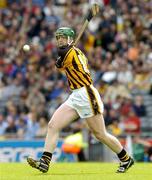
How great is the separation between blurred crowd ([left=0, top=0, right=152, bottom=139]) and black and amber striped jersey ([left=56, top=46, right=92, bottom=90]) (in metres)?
8.29

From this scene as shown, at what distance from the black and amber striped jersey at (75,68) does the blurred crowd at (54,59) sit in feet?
27.2

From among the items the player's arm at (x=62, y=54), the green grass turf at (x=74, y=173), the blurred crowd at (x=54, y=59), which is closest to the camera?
the green grass turf at (x=74, y=173)

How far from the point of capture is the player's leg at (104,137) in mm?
12969

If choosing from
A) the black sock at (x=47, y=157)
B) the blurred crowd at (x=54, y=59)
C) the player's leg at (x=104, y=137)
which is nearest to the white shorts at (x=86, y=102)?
the player's leg at (x=104, y=137)

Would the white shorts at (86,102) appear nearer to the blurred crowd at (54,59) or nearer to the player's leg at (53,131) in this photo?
the player's leg at (53,131)

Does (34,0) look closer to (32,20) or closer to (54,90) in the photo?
(32,20)

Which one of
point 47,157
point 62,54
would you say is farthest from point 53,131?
point 62,54

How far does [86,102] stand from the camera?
13.0 metres

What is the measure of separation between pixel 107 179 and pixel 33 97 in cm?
1284

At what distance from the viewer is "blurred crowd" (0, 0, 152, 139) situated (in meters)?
22.9

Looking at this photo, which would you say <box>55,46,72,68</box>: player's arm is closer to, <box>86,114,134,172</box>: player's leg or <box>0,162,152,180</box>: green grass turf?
<box>86,114,134,172</box>: player's leg

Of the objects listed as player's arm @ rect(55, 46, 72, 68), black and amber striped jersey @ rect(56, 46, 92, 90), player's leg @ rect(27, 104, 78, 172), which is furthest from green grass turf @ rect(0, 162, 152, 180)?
player's arm @ rect(55, 46, 72, 68)

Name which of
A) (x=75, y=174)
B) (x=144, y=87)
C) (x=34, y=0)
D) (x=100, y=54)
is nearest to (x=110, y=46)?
(x=100, y=54)

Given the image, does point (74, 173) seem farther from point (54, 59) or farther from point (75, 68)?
point (54, 59)
